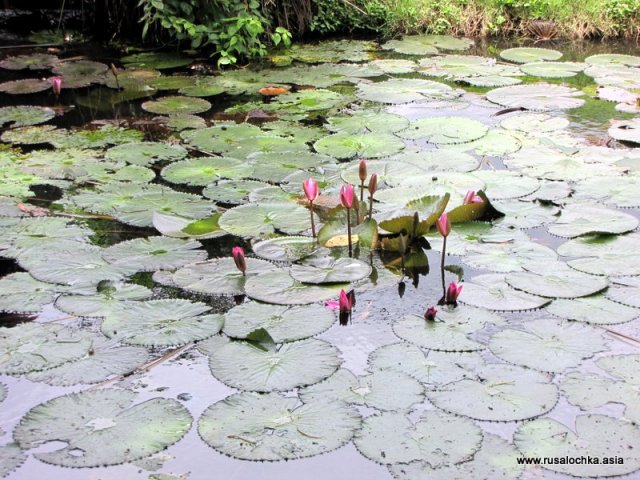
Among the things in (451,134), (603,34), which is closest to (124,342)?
(451,134)

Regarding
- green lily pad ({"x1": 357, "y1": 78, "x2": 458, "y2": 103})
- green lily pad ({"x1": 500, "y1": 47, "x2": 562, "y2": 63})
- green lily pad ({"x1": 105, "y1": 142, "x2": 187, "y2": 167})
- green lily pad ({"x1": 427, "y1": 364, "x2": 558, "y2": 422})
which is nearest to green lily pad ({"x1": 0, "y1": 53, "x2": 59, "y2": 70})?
green lily pad ({"x1": 105, "y1": 142, "x2": 187, "y2": 167})

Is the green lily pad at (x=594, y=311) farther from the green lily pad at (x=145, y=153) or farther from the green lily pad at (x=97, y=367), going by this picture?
the green lily pad at (x=145, y=153)

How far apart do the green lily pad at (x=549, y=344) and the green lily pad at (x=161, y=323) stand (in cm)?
94

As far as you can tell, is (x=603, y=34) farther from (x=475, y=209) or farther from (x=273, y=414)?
(x=273, y=414)

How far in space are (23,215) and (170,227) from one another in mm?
714

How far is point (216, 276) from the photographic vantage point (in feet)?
10.1

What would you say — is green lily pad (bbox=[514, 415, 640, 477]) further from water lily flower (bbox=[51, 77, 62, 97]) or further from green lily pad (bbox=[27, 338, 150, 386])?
water lily flower (bbox=[51, 77, 62, 97])

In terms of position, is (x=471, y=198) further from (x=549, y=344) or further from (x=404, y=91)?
(x=404, y=91)

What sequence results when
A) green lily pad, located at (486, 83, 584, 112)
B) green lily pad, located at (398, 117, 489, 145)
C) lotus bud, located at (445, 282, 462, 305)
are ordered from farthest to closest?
green lily pad, located at (486, 83, 584, 112)
green lily pad, located at (398, 117, 489, 145)
lotus bud, located at (445, 282, 462, 305)

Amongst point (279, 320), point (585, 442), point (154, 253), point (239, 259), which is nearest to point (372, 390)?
point (279, 320)

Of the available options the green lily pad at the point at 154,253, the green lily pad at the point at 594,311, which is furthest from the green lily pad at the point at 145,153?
the green lily pad at the point at 594,311

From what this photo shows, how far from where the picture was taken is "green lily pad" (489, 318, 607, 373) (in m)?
2.53

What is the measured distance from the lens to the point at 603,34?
6.83 meters

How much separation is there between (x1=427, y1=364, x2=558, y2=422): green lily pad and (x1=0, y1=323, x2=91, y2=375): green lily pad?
1137 mm
